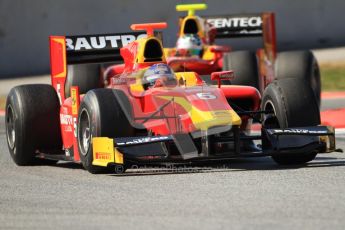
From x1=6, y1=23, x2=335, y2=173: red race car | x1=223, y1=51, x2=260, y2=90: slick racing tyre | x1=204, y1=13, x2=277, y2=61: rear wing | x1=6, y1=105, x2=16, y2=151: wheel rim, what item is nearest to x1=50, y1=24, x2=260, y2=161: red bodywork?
x1=6, y1=23, x2=335, y2=173: red race car

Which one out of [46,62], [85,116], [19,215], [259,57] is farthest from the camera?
[46,62]

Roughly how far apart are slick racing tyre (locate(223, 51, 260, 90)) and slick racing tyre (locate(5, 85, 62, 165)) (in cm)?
596

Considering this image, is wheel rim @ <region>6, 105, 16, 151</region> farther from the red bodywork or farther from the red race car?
the red bodywork

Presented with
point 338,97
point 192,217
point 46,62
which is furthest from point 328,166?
point 46,62

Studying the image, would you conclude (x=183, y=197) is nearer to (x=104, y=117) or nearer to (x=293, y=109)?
(x=104, y=117)

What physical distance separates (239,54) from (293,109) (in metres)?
7.35

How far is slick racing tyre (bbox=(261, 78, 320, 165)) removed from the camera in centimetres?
1104

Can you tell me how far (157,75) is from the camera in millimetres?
11719

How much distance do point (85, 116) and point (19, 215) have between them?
2990 millimetres

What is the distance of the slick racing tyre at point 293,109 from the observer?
1104 centimetres

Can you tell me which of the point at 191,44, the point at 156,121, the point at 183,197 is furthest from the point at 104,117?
the point at 191,44

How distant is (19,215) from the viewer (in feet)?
27.7

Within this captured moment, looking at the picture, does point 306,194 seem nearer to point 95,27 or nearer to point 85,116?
point 85,116

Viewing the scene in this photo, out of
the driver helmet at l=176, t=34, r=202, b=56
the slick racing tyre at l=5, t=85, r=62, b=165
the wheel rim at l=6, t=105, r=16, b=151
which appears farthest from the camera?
the driver helmet at l=176, t=34, r=202, b=56
